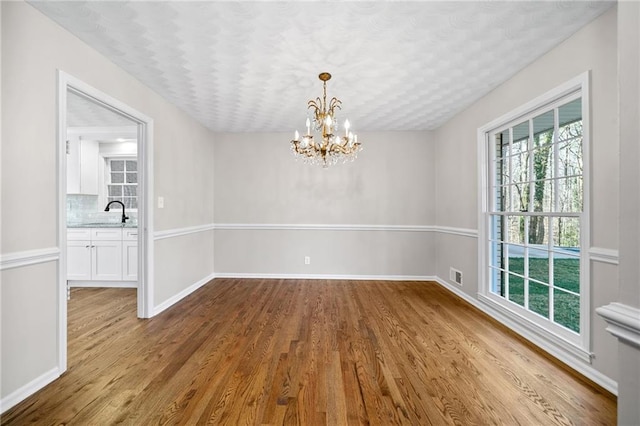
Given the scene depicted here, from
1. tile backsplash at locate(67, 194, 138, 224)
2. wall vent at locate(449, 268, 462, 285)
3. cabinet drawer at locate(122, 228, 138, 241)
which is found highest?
tile backsplash at locate(67, 194, 138, 224)

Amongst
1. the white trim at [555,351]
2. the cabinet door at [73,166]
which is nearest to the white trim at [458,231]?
the white trim at [555,351]

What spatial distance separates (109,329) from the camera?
2.72 m

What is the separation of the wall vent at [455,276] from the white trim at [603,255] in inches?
76.6

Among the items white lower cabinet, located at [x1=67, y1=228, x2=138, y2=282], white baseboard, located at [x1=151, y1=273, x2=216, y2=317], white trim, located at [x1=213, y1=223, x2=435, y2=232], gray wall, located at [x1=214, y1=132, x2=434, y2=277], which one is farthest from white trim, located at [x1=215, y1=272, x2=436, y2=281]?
white lower cabinet, located at [x1=67, y1=228, x2=138, y2=282]

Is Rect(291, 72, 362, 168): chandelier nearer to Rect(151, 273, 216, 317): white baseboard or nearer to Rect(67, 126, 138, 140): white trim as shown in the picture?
Rect(151, 273, 216, 317): white baseboard

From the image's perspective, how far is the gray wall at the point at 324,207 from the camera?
465 cm

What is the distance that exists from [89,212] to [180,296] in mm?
2729

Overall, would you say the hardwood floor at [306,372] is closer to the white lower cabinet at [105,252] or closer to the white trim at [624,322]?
the white lower cabinet at [105,252]

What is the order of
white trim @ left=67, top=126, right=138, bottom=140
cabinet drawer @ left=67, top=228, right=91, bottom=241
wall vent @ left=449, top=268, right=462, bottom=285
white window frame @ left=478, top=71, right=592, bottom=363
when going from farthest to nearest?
1. white trim @ left=67, top=126, right=138, bottom=140
2. cabinet drawer @ left=67, top=228, right=91, bottom=241
3. wall vent @ left=449, top=268, right=462, bottom=285
4. white window frame @ left=478, top=71, right=592, bottom=363

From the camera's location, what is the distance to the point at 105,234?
13.5 feet

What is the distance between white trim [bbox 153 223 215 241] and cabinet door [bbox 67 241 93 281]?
5.09 ft

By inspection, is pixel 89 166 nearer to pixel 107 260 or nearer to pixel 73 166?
→ pixel 73 166

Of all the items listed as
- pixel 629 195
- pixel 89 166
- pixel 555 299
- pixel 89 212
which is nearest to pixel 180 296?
pixel 89 212

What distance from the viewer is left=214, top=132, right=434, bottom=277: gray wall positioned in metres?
4.65
